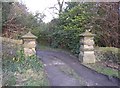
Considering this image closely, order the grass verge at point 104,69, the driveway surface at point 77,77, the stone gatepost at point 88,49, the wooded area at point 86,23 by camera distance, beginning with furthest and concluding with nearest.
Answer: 1. the wooded area at point 86,23
2. the stone gatepost at point 88,49
3. the grass verge at point 104,69
4. the driveway surface at point 77,77

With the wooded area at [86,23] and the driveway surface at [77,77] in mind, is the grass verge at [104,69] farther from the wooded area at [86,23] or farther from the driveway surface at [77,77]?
the wooded area at [86,23]

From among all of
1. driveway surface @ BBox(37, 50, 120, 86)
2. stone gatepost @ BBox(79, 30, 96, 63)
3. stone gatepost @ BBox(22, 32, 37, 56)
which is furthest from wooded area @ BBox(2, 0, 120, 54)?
driveway surface @ BBox(37, 50, 120, 86)

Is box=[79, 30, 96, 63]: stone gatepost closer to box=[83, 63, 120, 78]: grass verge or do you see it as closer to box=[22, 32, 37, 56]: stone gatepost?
box=[83, 63, 120, 78]: grass verge

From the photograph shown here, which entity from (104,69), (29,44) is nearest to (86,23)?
(29,44)

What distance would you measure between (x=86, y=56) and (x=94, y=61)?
13.6 inches

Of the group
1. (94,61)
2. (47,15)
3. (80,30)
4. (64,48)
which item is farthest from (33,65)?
(47,15)

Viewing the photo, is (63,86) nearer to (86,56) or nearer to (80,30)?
(86,56)

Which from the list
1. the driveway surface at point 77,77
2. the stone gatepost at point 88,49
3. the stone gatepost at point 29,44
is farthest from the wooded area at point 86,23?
the driveway surface at point 77,77

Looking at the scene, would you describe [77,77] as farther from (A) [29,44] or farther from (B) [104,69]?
(A) [29,44]

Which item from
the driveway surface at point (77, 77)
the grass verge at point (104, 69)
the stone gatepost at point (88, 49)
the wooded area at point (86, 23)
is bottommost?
the driveway surface at point (77, 77)

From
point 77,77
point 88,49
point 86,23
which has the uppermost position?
point 86,23

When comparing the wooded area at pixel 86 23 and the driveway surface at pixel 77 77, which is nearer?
the driveway surface at pixel 77 77

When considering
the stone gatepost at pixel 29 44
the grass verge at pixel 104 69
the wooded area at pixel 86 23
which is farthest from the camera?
the wooded area at pixel 86 23

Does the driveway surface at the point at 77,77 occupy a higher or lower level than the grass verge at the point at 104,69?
lower
